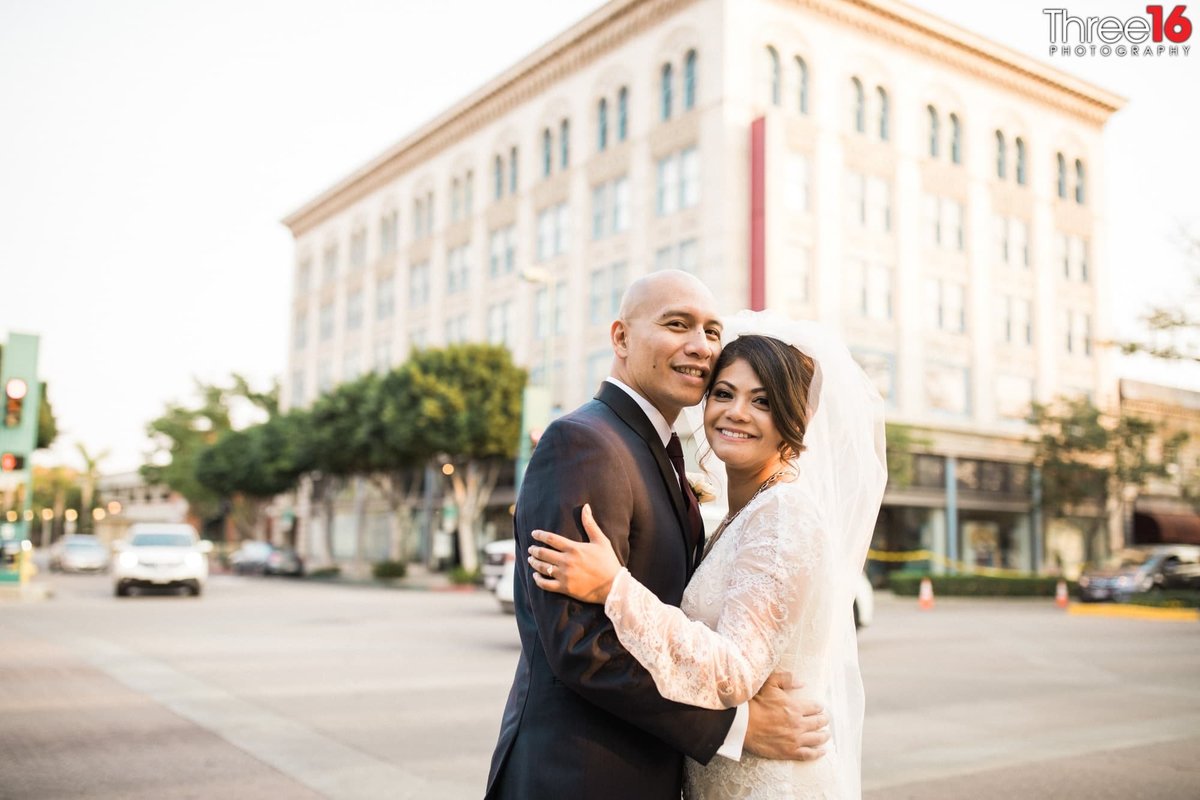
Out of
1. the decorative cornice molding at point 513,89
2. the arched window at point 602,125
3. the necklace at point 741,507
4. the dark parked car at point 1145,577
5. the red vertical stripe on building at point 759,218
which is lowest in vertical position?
the dark parked car at point 1145,577

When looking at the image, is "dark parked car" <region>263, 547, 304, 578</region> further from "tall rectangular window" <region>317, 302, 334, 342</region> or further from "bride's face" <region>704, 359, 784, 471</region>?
"bride's face" <region>704, 359, 784, 471</region>

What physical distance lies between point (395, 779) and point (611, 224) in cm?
3285

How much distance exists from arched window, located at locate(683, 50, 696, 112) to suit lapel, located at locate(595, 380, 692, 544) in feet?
110

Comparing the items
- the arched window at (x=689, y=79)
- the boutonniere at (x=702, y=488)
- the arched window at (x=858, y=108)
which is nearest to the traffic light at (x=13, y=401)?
the boutonniere at (x=702, y=488)

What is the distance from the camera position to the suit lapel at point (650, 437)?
262 centimetres

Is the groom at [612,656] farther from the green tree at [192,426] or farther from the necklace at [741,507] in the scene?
the green tree at [192,426]

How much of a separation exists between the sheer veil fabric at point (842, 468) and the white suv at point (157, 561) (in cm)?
2330

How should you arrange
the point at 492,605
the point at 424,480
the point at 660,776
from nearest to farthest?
1. the point at 660,776
2. the point at 492,605
3. the point at 424,480

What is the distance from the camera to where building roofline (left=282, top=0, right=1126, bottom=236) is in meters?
36.2

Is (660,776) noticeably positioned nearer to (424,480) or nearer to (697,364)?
(697,364)

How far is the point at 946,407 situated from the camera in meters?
38.1

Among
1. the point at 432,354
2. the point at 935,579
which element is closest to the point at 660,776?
the point at 935,579

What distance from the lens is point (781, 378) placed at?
2.83 metres

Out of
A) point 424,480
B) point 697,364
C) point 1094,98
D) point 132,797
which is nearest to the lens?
point 697,364
